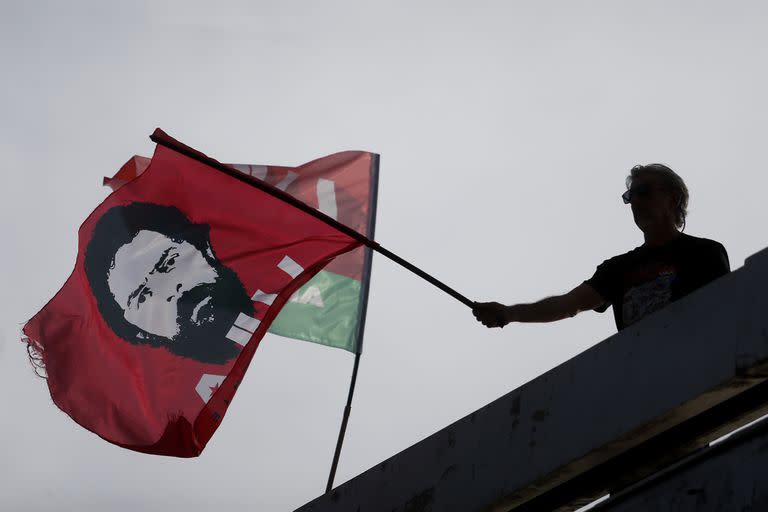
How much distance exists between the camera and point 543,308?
357 cm

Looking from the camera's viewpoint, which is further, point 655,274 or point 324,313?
point 324,313

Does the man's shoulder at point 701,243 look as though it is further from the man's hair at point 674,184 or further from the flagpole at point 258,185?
the flagpole at point 258,185

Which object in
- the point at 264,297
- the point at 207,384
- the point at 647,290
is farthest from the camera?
the point at 264,297

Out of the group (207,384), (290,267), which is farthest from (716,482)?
(290,267)

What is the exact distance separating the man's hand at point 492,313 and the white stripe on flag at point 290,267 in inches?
45.7

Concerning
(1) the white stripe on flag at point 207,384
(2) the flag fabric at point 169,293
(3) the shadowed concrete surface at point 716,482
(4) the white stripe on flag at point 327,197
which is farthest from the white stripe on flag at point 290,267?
(3) the shadowed concrete surface at point 716,482

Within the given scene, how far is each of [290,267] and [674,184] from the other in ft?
6.37

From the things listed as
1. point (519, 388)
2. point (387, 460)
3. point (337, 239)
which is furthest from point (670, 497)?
point (337, 239)

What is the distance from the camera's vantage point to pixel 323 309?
6.31 meters

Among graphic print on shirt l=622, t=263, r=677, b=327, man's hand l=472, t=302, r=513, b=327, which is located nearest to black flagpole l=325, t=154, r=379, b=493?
man's hand l=472, t=302, r=513, b=327

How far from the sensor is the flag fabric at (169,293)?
4.32 metres

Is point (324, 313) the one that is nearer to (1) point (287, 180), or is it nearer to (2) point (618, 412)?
(1) point (287, 180)

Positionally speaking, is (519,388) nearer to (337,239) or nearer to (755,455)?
(755,455)

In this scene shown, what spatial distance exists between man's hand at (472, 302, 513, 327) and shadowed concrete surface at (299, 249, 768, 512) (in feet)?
4.16
